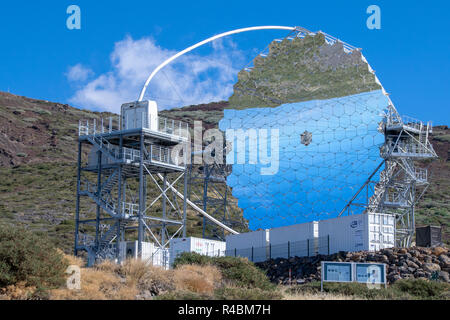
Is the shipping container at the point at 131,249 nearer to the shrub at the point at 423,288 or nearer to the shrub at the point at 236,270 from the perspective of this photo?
the shrub at the point at 236,270

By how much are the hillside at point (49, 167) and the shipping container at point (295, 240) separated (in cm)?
1965

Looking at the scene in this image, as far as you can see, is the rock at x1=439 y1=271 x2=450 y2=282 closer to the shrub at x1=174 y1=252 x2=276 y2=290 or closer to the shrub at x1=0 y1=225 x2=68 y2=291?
the shrub at x1=174 y1=252 x2=276 y2=290

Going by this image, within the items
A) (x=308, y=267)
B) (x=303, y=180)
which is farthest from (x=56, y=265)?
(x=303, y=180)

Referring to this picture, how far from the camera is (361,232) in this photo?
38.7 meters

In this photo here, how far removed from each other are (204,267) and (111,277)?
6323mm

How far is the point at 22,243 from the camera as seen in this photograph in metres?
26.1

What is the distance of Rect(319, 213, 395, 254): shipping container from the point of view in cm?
3838

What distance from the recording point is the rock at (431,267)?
35125 mm

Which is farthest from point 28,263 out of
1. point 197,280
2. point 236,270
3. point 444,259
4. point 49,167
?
point 49,167

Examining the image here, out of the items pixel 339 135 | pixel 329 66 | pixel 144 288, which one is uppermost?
pixel 329 66

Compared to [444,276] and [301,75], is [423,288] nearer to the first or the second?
[444,276]

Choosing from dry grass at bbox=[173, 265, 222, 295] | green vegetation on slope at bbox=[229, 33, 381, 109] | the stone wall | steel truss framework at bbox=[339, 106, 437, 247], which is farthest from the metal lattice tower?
dry grass at bbox=[173, 265, 222, 295]

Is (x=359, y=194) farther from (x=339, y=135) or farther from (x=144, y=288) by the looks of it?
(x=144, y=288)
